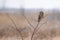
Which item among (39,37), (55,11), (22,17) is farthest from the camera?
(55,11)

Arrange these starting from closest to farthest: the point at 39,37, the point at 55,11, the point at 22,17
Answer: the point at 39,37, the point at 22,17, the point at 55,11

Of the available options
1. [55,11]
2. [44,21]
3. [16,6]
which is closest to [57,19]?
[55,11]

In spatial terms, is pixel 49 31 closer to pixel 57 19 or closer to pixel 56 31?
pixel 56 31

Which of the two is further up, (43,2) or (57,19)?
(43,2)

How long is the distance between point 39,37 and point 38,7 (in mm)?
377

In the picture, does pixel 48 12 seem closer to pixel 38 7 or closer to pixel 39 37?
pixel 38 7

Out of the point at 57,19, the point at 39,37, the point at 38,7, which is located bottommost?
the point at 39,37

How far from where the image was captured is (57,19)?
1.48 meters

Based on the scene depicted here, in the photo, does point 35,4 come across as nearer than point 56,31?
No

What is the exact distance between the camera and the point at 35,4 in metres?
1.50

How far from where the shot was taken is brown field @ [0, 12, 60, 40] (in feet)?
4.28

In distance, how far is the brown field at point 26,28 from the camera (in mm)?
1304

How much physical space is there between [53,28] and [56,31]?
0.16ft

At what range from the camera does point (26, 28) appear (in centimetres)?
134
